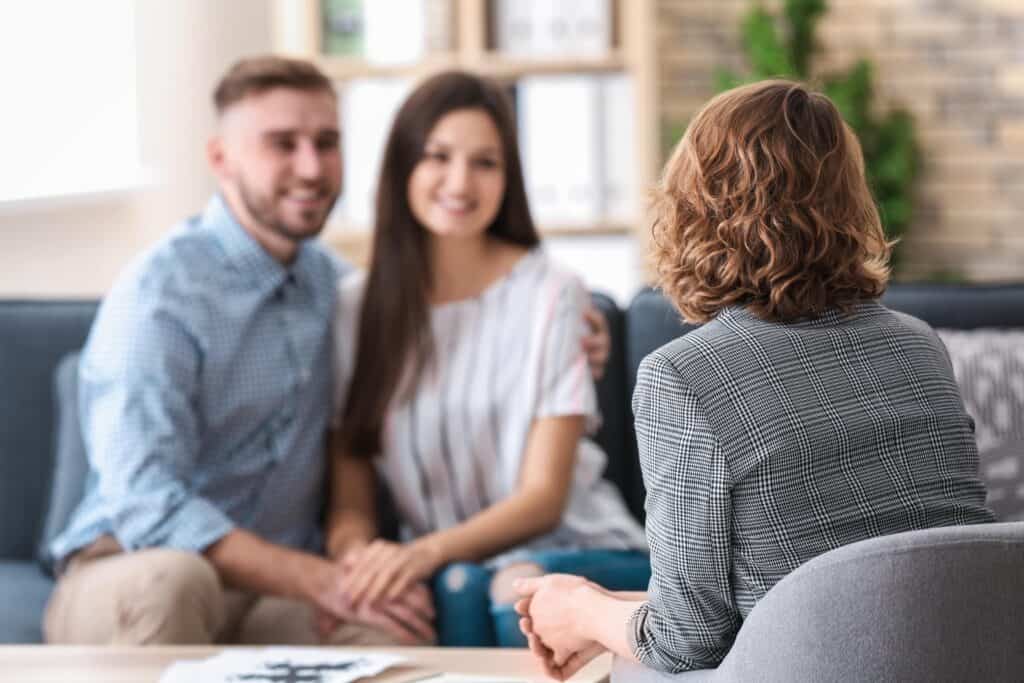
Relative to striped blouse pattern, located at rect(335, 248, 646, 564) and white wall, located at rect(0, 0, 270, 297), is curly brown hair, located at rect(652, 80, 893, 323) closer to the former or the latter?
striped blouse pattern, located at rect(335, 248, 646, 564)

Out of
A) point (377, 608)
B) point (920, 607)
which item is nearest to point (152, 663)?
point (377, 608)

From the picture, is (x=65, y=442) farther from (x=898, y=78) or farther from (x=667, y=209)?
(x=898, y=78)

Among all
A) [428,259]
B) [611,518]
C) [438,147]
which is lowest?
[611,518]

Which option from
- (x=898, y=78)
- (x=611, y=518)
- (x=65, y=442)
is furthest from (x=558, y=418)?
(x=898, y=78)

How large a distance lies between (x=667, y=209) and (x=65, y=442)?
1.42m

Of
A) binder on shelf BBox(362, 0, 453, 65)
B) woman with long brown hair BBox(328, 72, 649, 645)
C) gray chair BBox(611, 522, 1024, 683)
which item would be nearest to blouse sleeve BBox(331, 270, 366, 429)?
woman with long brown hair BBox(328, 72, 649, 645)

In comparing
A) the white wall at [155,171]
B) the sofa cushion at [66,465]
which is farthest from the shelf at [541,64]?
the sofa cushion at [66,465]

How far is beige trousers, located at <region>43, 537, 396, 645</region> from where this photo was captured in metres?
2.00

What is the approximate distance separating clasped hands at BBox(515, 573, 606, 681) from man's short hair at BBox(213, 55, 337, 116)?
3.77 feet

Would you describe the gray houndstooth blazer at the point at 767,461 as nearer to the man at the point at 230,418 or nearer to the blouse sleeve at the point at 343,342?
the man at the point at 230,418

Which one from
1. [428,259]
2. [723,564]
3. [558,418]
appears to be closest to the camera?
[723,564]

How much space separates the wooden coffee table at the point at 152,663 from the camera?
161 cm

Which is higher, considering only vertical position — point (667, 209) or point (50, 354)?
point (667, 209)

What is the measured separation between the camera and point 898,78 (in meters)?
4.39
